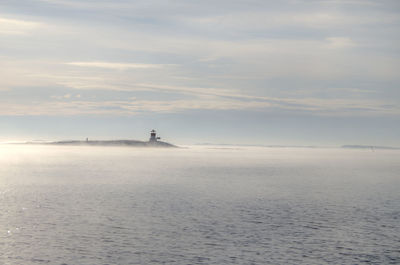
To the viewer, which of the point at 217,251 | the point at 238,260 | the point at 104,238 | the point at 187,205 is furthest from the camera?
the point at 187,205

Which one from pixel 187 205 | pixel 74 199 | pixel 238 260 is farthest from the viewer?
pixel 74 199

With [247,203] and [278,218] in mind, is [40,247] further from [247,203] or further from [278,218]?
[247,203]

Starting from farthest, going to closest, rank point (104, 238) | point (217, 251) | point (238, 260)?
point (104, 238) < point (217, 251) < point (238, 260)

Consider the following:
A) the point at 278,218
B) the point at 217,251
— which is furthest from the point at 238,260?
the point at 278,218

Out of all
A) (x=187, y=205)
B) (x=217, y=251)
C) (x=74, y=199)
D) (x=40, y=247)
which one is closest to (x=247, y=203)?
(x=187, y=205)

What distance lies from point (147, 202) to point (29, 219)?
1911cm

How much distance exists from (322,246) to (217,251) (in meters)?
8.67

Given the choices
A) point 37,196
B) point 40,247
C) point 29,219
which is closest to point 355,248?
point 40,247

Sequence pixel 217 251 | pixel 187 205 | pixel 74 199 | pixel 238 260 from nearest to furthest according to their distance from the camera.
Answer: pixel 238 260, pixel 217 251, pixel 187 205, pixel 74 199

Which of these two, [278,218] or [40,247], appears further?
[278,218]

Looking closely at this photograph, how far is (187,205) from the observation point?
6216 centimetres

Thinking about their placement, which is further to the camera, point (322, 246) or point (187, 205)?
point (187, 205)

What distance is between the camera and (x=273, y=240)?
39719 millimetres

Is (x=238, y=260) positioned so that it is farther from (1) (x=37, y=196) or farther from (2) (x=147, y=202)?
(1) (x=37, y=196)
